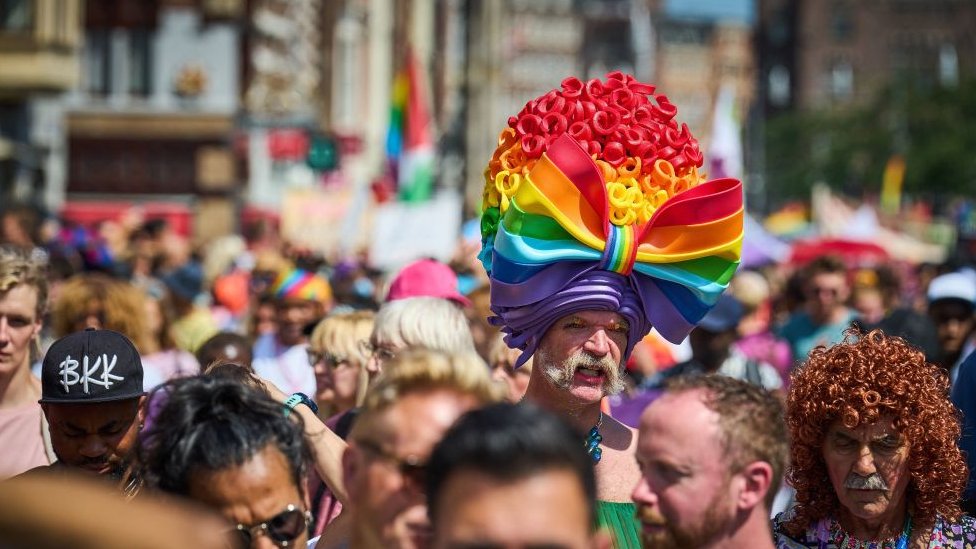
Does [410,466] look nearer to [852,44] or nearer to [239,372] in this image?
[239,372]

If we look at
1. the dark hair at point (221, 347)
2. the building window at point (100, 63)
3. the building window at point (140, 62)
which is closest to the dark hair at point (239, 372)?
the dark hair at point (221, 347)

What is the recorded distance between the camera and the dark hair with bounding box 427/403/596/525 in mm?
2619

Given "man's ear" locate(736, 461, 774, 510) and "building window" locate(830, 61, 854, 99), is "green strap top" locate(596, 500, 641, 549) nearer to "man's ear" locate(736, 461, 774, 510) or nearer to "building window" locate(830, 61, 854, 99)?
"man's ear" locate(736, 461, 774, 510)

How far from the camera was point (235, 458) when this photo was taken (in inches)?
132

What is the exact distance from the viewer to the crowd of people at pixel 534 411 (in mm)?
2686

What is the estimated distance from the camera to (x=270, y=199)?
35.6 metres

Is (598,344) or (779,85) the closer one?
(598,344)

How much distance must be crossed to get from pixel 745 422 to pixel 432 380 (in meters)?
0.67

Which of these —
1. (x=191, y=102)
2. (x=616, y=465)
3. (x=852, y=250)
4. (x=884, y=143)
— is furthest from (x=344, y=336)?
(x=884, y=143)

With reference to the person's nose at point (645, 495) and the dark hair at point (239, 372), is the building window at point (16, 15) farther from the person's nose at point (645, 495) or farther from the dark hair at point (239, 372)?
the person's nose at point (645, 495)

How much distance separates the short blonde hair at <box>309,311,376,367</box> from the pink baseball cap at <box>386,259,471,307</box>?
0.86ft

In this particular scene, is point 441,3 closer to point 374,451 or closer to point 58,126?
point 58,126

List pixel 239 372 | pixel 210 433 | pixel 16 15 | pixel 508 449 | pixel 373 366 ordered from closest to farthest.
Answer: pixel 508 449
pixel 210 433
pixel 239 372
pixel 373 366
pixel 16 15

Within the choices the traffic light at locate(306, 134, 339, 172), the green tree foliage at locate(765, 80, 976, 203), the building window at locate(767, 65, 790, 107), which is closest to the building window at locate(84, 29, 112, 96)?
the traffic light at locate(306, 134, 339, 172)
